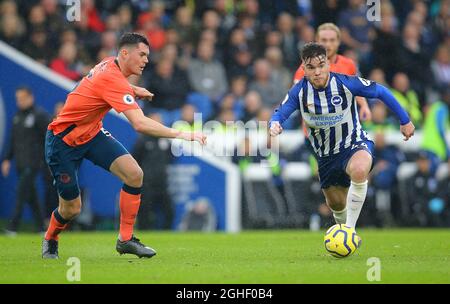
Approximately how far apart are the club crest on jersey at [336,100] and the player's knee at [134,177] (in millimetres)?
1976

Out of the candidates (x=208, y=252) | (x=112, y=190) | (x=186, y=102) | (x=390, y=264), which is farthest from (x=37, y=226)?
(x=390, y=264)

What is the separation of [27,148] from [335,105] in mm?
6659

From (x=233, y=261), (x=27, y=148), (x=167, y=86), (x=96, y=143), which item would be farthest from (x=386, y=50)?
(x=96, y=143)

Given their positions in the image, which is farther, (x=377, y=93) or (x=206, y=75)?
(x=206, y=75)

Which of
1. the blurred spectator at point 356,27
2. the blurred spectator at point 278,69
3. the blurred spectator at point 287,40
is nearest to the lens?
the blurred spectator at point 278,69

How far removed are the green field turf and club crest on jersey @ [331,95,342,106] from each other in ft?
4.87

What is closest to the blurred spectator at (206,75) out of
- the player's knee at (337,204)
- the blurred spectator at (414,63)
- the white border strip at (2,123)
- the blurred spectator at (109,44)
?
the blurred spectator at (109,44)

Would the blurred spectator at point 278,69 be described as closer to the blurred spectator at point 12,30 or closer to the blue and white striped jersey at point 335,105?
the blurred spectator at point 12,30

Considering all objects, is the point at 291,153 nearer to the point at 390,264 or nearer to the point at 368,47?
the point at 368,47

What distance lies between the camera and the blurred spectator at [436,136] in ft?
55.3

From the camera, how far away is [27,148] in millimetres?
15148

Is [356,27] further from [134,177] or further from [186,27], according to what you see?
[134,177]

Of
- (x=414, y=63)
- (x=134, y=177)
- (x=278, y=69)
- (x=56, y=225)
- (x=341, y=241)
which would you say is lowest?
(x=341, y=241)

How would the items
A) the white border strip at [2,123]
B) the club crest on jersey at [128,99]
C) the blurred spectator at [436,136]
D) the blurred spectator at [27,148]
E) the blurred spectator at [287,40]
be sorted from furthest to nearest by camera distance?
1. the blurred spectator at [287,40]
2. the blurred spectator at [436,136]
3. the white border strip at [2,123]
4. the blurred spectator at [27,148]
5. the club crest on jersey at [128,99]
